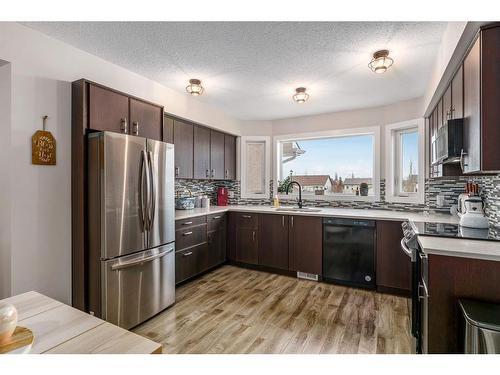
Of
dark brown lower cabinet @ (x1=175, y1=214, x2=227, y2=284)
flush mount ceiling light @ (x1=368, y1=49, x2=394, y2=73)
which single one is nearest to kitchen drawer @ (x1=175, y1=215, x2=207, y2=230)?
dark brown lower cabinet @ (x1=175, y1=214, x2=227, y2=284)

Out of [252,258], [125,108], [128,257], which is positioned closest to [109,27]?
[125,108]

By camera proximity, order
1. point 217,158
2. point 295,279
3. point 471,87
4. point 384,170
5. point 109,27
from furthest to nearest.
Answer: point 217,158
point 384,170
point 295,279
point 109,27
point 471,87

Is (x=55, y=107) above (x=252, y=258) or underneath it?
above

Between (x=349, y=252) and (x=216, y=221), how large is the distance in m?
1.82

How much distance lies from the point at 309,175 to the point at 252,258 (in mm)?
1666

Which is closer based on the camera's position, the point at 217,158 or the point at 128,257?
the point at 128,257

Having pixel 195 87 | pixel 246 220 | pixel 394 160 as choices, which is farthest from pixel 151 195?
pixel 394 160

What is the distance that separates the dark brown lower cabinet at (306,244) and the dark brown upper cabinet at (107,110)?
2346 mm

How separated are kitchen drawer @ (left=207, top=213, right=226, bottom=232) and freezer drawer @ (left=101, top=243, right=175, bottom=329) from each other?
39.8 inches

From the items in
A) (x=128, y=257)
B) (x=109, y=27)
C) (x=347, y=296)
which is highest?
(x=109, y=27)

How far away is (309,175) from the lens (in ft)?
14.9

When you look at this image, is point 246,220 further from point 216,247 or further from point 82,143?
point 82,143

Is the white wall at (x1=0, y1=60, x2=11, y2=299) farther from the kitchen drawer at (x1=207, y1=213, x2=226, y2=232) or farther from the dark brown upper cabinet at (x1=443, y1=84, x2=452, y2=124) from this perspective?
the dark brown upper cabinet at (x1=443, y1=84, x2=452, y2=124)
